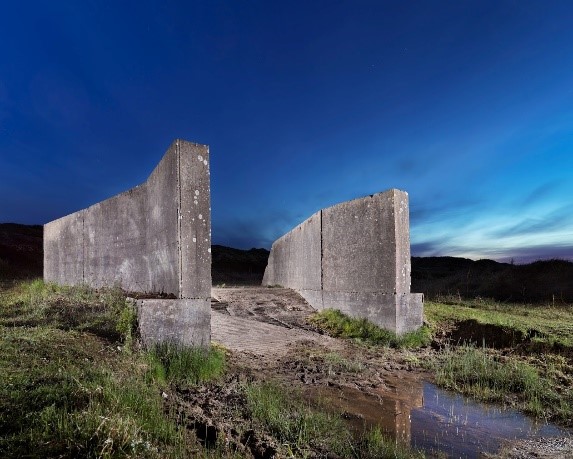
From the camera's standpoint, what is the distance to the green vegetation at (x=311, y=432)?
311cm

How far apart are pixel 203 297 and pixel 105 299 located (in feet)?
7.01

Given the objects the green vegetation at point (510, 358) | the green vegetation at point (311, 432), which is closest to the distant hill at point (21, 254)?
the green vegetation at point (311, 432)

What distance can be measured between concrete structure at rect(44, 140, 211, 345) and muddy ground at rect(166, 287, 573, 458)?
99 cm

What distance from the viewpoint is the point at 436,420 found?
4.14 meters

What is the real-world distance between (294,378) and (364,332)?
9.85ft

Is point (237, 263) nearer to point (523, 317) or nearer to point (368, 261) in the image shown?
point (368, 261)

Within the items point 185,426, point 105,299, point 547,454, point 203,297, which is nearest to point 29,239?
point 105,299

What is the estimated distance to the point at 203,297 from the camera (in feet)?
17.7

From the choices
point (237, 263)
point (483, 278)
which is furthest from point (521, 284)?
point (237, 263)

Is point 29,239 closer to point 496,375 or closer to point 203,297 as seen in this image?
point 203,297

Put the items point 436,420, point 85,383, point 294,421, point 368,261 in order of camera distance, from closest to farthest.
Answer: point 85,383 < point 294,421 < point 436,420 < point 368,261

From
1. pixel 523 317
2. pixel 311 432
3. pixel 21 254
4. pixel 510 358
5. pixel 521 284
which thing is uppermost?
pixel 21 254

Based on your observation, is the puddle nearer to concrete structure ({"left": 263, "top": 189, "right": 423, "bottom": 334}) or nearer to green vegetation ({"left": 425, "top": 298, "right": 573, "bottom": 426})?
green vegetation ({"left": 425, "top": 298, "right": 573, "bottom": 426})

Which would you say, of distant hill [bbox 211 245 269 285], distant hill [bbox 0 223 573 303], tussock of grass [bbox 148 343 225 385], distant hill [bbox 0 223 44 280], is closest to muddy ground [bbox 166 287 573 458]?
tussock of grass [bbox 148 343 225 385]
